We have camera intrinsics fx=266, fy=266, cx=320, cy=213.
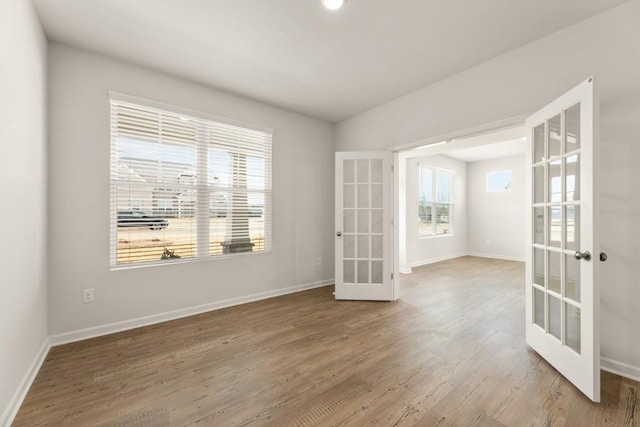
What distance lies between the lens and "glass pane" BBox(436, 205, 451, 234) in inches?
282

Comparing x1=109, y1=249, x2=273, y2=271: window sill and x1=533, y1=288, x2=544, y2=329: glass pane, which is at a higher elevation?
x1=109, y1=249, x2=273, y2=271: window sill

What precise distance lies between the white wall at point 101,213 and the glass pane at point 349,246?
3.17 feet

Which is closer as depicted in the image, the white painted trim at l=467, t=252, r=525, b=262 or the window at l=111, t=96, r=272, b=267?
the window at l=111, t=96, r=272, b=267

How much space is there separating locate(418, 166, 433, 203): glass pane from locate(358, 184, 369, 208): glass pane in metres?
3.38

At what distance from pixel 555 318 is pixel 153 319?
3781 millimetres

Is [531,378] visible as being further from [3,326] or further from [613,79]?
[3,326]

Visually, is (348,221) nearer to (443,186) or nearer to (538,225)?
(538,225)

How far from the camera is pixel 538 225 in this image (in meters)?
2.30

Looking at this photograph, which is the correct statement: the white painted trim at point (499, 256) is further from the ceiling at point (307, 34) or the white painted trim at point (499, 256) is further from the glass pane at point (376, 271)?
the ceiling at point (307, 34)

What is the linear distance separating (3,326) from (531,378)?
3.41 m

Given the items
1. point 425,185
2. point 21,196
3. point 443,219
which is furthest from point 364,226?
point 443,219

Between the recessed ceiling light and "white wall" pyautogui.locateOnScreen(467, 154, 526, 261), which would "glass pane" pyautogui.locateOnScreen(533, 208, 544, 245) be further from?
"white wall" pyautogui.locateOnScreen(467, 154, 526, 261)

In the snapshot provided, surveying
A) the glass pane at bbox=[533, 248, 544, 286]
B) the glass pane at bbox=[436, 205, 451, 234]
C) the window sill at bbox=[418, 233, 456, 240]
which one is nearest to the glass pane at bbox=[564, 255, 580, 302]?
the glass pane at bbox=[533, 248, 544, 286]

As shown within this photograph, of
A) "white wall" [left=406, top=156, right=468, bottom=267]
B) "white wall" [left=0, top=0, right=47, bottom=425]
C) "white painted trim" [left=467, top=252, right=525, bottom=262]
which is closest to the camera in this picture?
"white wall" [left=0, top=0, right=47, bottom=425]
